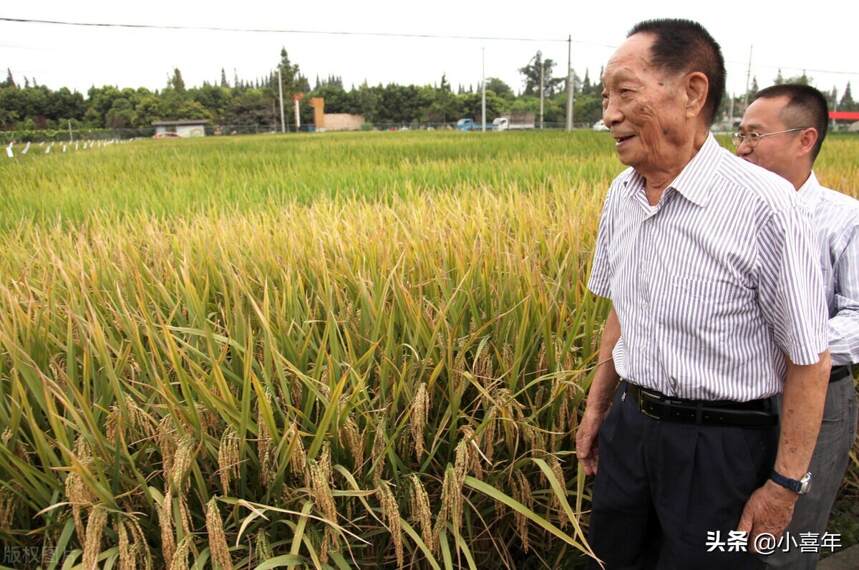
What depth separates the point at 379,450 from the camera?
Answer: 1.35 meters

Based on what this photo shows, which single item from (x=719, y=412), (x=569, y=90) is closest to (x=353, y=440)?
(x=719, y=412)

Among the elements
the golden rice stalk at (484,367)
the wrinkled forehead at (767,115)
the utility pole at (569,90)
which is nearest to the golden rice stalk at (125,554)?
the golden rice stalk at (484,367)

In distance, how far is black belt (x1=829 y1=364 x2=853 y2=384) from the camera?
52.5 inches

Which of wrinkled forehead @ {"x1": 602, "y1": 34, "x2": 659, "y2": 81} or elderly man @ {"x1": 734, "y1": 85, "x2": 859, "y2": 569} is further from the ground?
wrinkled forehead @ {"x1": 602, "y1": 34, "x2": 659, "y2": 81}

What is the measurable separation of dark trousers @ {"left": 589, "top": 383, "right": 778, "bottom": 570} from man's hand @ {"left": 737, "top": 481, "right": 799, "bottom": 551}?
2cm

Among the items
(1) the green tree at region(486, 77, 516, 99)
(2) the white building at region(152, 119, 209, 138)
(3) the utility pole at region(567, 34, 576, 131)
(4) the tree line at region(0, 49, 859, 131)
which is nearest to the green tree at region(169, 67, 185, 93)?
(4) the tree line at region(0, 49, 859, 131)

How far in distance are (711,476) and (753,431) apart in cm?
12

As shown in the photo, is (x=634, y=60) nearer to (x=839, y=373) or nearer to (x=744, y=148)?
(x=744, y=148)

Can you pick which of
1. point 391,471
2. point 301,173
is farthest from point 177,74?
point 391,471

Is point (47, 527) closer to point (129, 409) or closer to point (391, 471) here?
point (129, 409)

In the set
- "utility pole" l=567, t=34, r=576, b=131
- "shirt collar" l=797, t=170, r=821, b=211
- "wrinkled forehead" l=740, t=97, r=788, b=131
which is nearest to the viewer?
"shirt collar" l=797, t=170, r=821, b=211

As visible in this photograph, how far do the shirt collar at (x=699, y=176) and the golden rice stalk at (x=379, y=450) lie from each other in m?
0.77

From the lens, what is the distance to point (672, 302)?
109 centimetres

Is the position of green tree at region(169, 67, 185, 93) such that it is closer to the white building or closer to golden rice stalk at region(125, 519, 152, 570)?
the white building
